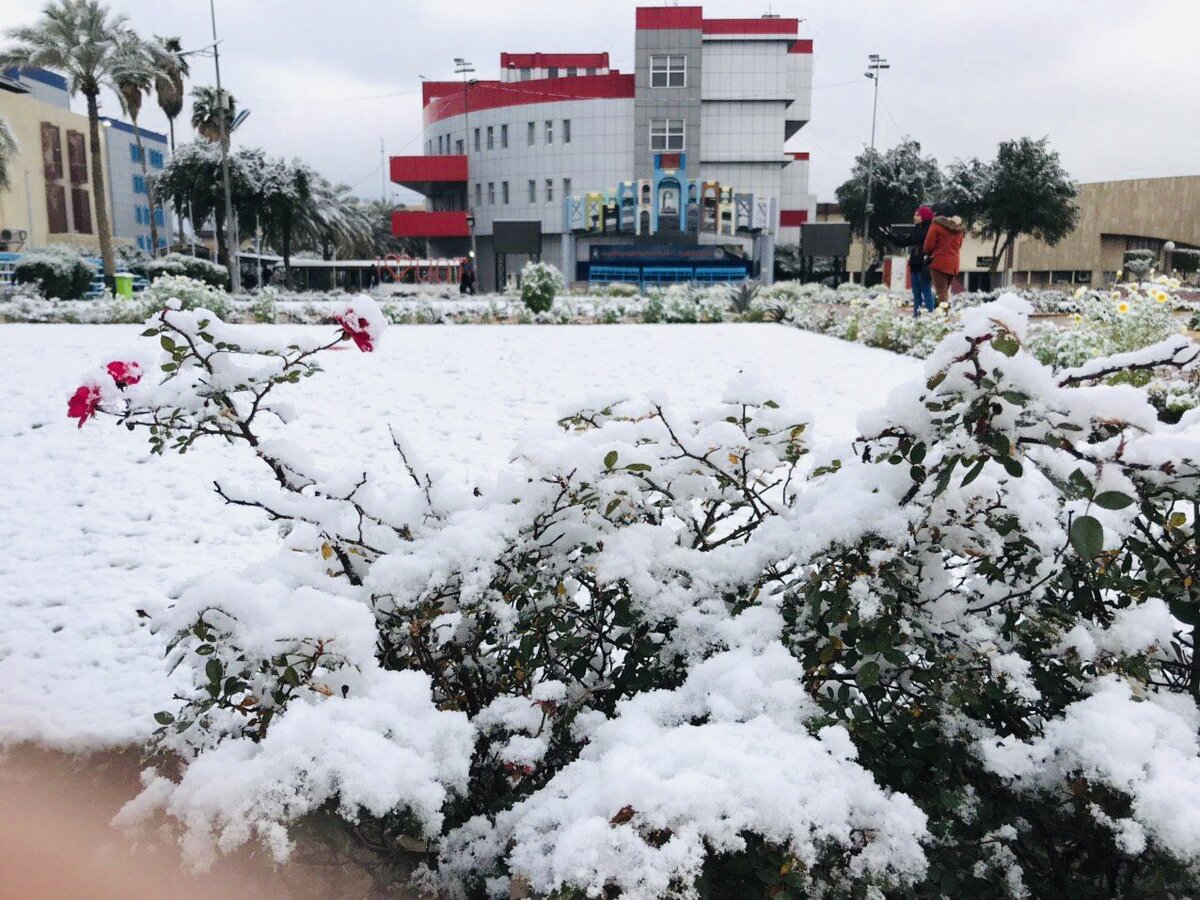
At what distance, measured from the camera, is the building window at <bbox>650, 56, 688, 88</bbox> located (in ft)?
160

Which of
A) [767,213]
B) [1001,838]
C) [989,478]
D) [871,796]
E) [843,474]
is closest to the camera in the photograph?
[871,796]

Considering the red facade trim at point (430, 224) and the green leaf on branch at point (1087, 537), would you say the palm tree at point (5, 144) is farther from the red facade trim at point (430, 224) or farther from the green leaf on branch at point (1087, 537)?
the green leaf on branch at point (1087, 537)

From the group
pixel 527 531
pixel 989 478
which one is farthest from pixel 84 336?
pixel 989 478

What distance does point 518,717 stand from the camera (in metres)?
1.86

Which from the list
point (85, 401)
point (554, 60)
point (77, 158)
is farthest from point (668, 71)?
point (85, 401)

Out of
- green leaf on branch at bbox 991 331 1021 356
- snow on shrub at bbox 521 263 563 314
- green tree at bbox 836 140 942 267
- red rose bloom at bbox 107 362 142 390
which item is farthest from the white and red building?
green leaf on branch at bbox 991 331 1021 356

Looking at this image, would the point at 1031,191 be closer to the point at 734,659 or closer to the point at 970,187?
the point at 970,187

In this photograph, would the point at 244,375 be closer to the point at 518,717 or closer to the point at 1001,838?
the point at 518,717

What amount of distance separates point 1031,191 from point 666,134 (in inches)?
769

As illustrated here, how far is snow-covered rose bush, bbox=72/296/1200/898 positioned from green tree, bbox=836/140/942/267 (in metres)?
53.9

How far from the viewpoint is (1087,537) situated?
140 cm

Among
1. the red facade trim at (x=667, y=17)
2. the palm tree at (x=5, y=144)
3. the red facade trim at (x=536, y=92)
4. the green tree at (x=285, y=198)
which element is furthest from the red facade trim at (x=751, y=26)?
the palm tree at (x=5, y=144)

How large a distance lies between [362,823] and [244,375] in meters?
1.24

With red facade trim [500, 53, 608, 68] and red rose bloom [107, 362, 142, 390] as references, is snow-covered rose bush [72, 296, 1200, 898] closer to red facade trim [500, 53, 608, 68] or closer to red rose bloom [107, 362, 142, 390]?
red rose bloom [107, 362, 142, 390]
